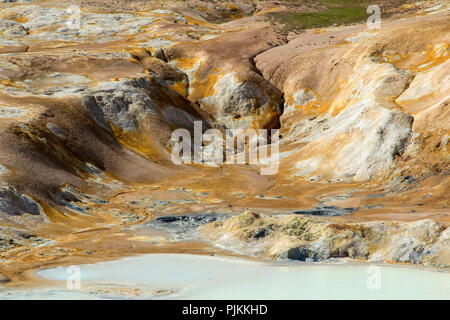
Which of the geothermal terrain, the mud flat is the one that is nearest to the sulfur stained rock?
the geothermal terrain

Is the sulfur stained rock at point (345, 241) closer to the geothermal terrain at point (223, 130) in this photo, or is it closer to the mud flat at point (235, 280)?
the geothermal terrain at point (223, 130)

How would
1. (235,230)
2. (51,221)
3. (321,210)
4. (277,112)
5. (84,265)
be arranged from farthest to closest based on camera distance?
(277,112), (321,210), (51,221), (235,230), (84,265)

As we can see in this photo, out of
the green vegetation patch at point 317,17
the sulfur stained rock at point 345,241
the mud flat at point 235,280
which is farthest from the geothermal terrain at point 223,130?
the green vegetation patch at point 317,17

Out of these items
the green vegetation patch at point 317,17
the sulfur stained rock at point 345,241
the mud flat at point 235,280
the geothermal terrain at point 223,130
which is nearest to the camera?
the mud flat at point 235,280

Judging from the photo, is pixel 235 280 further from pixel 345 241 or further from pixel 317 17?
pixel 317 17

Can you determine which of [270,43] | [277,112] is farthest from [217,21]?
[277,112]

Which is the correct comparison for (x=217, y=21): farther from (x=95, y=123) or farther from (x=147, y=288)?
(x=147, y=288)
